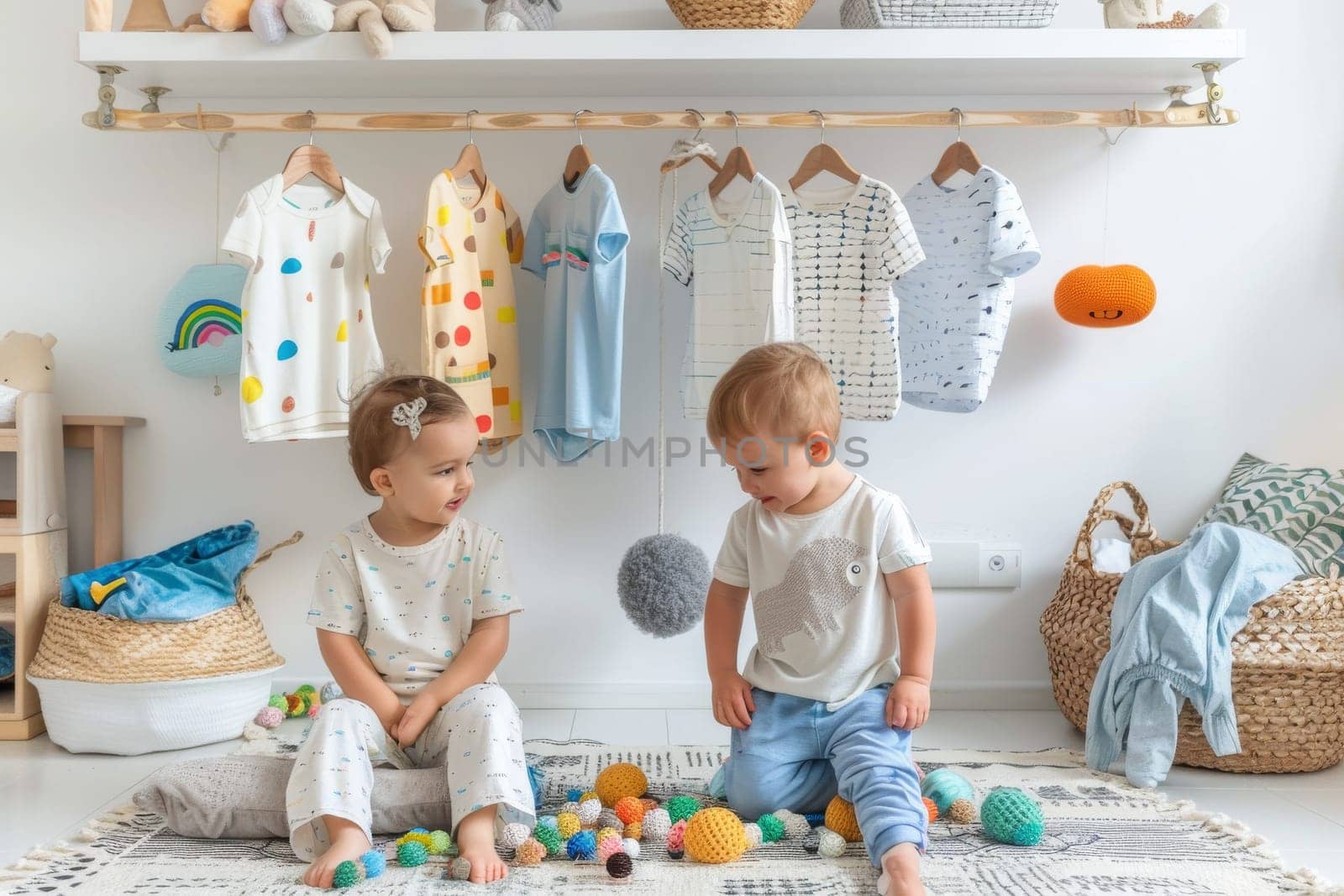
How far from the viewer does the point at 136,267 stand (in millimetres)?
2281

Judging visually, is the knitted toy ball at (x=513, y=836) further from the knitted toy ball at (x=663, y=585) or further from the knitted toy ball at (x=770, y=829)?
the knitted toy ball at (x=663, y=585)

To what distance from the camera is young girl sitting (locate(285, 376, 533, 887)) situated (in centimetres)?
143

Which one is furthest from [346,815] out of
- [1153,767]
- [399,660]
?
[1153,767]

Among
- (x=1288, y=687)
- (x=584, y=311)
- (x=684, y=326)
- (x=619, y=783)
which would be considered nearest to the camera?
(x=619, y=783)

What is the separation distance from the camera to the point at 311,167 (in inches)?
81.0

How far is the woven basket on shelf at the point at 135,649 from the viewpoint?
1913mm

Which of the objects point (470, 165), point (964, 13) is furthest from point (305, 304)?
point (964, 13)

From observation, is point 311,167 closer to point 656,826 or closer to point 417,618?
point 417,618

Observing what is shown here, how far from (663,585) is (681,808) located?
54 cm

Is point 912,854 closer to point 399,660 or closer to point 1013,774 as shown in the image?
point 1013,774

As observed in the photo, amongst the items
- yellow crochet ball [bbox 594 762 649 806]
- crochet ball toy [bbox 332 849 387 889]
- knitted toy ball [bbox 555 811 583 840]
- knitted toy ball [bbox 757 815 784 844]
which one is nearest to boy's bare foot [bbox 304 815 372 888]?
crochet ball toy [bbox 332 849 387 889]

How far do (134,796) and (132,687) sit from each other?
0.47 m

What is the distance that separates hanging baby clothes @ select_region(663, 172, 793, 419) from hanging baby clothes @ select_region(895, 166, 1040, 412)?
11.1 inches

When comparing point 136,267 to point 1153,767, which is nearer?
point 1153,767
